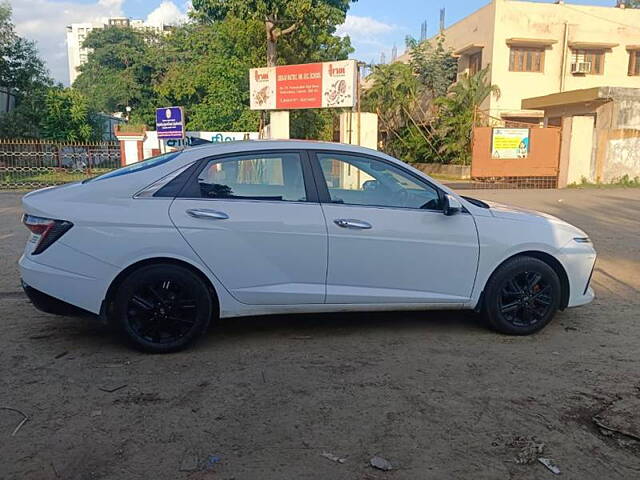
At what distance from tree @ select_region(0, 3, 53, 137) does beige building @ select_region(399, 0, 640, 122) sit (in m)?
23.4

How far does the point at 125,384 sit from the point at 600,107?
65.3 ft

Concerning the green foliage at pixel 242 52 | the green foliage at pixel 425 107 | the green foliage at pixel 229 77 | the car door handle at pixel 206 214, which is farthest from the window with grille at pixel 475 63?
the car door handle at pixel 206 214

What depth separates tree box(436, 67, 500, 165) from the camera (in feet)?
81.6

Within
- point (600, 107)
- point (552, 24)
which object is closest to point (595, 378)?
point (600, 107)

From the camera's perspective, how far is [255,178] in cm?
447

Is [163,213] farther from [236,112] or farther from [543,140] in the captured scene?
[236,112]

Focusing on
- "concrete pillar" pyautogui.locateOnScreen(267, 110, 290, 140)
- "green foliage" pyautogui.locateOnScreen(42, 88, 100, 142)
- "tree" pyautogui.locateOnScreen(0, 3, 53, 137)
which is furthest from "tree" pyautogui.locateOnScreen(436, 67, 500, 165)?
"tree" pyautogui.locateOnScreen(0, 3, 53, 137)

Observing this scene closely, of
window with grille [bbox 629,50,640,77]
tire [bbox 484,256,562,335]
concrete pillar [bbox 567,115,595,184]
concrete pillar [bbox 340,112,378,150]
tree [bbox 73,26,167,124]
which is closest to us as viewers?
tire [bbox 484,256,562,335]

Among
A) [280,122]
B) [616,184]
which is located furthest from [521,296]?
[616,184]

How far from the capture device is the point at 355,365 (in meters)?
4.16

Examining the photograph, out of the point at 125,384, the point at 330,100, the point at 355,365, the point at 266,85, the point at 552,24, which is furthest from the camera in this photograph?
the point at 552,24

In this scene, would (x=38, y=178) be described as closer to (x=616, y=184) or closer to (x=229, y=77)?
(x=229, y=77)

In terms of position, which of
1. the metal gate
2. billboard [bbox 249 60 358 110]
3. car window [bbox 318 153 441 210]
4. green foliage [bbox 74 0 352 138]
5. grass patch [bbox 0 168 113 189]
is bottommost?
grass patch [bbox 0 168 113 189]

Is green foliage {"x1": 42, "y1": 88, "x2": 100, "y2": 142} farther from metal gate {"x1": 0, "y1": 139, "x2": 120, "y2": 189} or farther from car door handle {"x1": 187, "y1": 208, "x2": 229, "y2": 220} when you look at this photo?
car door handle {"x1": 187, "y1": 208, "x2": 229, "y2": 220}
